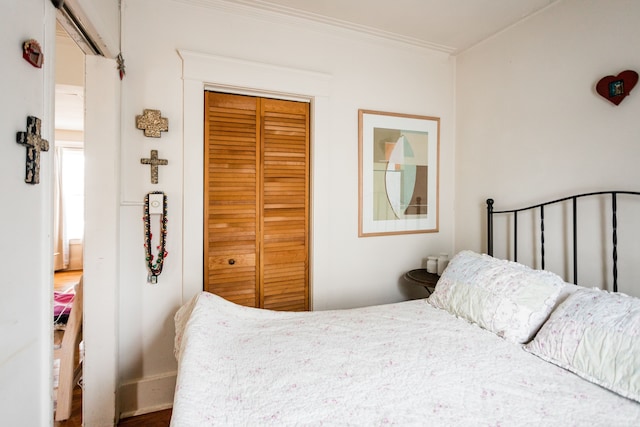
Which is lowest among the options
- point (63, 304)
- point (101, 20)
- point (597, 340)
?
point (63, 304)

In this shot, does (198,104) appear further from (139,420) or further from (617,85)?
(617,85)

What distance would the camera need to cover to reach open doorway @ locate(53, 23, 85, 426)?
6.11 feet

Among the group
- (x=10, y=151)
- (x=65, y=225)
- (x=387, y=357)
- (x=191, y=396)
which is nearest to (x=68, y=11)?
(x=10, y=151)

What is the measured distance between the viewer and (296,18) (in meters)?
2.17

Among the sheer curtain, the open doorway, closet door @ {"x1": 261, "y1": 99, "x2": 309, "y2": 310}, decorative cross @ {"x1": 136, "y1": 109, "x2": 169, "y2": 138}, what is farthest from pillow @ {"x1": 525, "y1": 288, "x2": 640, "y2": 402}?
the sheer curtain

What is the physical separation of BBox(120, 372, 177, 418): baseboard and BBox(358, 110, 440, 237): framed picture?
1.64 m

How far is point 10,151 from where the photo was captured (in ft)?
2.68

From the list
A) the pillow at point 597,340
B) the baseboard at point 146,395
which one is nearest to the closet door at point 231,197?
the baseboard at point 146,395

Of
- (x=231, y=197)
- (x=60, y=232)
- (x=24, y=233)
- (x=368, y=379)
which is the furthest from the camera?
(x=60, y=232)

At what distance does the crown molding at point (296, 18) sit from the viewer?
79.0 inches

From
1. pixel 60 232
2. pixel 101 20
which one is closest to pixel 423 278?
pixel 101 20

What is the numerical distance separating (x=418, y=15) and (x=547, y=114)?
1.07m

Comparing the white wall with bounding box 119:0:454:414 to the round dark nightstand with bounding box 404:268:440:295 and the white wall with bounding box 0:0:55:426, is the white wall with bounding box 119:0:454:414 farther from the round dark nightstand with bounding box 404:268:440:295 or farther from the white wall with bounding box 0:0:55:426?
the white wall with bounding box 0:0:55:426

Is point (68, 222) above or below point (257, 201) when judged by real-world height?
below
